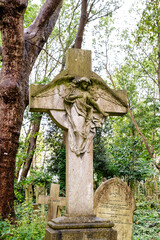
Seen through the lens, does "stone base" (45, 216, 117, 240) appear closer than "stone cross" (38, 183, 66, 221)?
Yes

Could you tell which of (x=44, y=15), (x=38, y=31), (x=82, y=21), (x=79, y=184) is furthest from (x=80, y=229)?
(x=82, y=21)

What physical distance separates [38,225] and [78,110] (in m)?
2.45

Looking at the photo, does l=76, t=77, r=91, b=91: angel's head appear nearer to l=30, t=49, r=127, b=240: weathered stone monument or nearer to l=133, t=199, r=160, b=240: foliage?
l=30, t=49, r=127, b=240: weathered stone monument

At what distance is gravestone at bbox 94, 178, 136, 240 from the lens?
5934mm

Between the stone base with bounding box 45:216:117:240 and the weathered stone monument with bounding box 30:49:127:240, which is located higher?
the weathered stone monument with bounding box 30:49:127:240

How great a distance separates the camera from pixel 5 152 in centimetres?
624

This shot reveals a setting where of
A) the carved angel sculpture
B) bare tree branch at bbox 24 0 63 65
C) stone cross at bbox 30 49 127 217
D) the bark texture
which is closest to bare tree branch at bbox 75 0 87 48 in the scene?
bare tree branch at bbox 24 0 63 65

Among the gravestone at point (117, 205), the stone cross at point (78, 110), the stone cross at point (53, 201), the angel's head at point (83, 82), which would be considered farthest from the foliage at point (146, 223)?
the angel's head at point (83, 82)

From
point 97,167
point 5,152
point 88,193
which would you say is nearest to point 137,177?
point 97,167

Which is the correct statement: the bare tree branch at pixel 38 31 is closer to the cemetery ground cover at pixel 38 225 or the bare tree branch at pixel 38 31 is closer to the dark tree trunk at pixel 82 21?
the dark tree trunk at pixel 82 21

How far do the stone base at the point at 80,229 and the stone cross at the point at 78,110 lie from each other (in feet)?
0.50

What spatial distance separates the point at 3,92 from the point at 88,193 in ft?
11.3

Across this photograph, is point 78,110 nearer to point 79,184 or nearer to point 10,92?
point 79,184

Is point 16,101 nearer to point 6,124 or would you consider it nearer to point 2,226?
point 6,124
